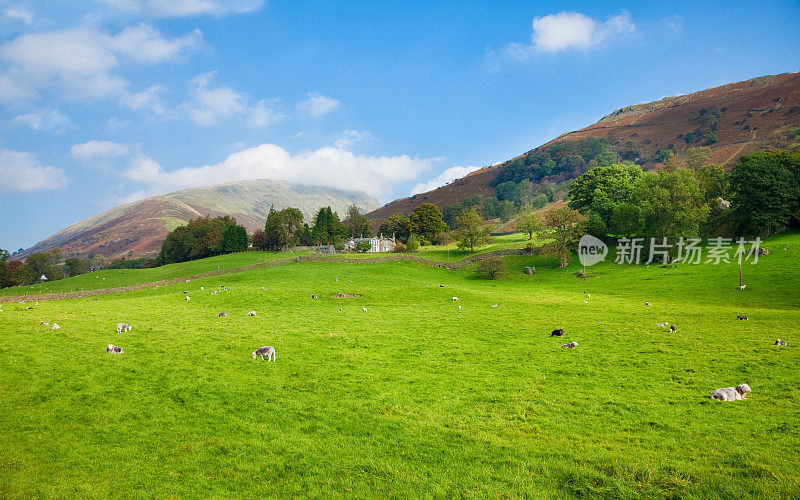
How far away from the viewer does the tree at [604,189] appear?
66625 millimetres

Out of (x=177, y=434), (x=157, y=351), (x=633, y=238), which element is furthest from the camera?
(x=633, y=238)

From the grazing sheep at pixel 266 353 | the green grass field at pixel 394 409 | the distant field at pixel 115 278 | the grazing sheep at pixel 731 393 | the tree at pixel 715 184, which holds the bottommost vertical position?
the grazing sheep at pixel 731 393

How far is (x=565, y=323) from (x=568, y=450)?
16239mm

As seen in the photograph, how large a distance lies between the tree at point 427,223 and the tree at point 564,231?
1909 inches

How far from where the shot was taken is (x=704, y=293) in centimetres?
3622

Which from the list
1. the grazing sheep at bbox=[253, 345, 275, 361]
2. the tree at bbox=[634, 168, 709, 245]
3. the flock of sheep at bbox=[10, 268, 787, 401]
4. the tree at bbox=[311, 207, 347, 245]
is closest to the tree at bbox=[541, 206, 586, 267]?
the tree at bbox=[634, 168, 709, 245]

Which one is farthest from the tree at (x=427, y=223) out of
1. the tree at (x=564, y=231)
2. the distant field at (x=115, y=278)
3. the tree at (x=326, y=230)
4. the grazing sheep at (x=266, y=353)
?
the grazing sheep at (x=266, y=353)

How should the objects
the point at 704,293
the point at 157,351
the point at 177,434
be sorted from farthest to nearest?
the point at 704,293 < the point at 157,351 < the point at 177,434

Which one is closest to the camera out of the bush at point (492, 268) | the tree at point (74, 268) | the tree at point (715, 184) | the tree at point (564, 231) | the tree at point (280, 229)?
the bush at point (492, 268)

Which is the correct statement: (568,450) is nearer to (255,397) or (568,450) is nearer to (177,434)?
(255,397)

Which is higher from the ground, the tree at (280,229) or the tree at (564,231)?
the tree at (280,229)

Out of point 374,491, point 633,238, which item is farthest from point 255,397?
point 633,238

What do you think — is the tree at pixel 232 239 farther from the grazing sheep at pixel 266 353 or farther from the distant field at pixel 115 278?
the grazing sheep at pixel 266 353

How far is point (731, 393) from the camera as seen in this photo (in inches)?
452
